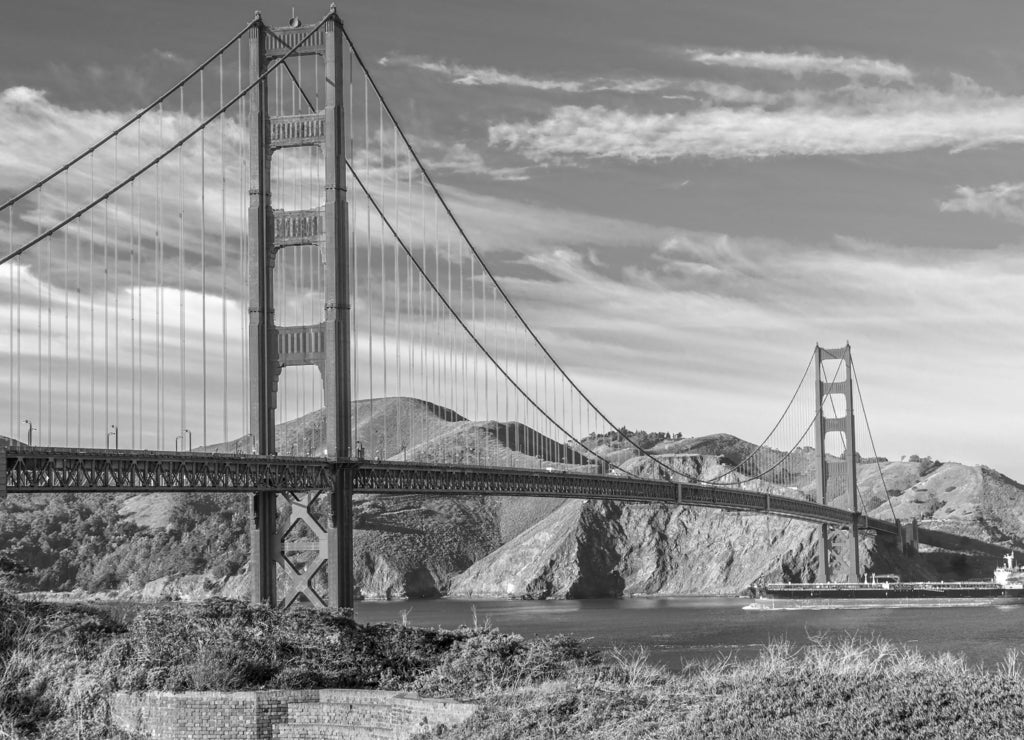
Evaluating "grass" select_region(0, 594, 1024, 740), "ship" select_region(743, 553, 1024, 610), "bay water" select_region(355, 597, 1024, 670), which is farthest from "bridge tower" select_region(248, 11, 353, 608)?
"ship" select_region(743, 553, 1024, 610)

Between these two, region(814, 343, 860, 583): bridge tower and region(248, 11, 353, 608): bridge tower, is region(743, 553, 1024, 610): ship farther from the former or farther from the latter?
region(248, 11, 353, 608): bridge tower

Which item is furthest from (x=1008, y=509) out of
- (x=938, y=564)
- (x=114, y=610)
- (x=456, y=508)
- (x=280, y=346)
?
(x=114, y=610)

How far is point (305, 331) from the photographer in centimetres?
4831

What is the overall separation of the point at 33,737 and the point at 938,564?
12505 cm

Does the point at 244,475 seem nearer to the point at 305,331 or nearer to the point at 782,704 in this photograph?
the point at 305,331

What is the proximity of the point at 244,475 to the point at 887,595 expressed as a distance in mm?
67683

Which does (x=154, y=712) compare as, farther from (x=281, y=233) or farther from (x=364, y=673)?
(x=281, y=233)

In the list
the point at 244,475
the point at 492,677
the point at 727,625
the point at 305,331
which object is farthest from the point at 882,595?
the point at 492,677

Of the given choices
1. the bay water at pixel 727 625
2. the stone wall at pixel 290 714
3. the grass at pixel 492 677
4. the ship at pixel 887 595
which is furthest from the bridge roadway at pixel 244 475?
the ship at pixel 887 595

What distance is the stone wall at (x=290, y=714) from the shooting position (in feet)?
57.7

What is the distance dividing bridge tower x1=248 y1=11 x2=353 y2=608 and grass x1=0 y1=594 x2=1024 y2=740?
805 inches

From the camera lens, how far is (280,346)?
1917 inches

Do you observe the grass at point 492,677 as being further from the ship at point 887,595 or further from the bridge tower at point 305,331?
the ship at point 887,595

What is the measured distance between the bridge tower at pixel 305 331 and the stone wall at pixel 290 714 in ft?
90.6
